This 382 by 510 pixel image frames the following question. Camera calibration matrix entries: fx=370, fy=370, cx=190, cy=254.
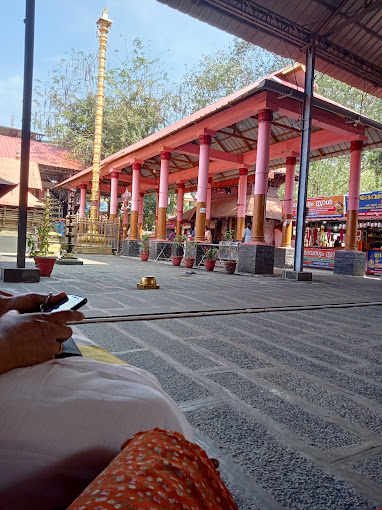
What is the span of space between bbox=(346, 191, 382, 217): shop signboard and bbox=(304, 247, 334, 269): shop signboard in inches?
74.9

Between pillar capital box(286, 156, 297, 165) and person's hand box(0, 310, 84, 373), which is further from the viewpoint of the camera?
pillar capital box(286, 156, 297, 165)

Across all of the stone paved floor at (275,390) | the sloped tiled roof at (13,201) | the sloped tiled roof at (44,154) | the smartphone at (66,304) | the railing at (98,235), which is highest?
the sloped tiled roof at (44,154)

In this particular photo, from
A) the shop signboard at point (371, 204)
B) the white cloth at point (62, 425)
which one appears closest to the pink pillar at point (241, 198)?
the shop signboard at point (371, 204)

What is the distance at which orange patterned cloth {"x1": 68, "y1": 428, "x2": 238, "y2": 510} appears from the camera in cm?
58

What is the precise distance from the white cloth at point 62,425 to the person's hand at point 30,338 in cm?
4

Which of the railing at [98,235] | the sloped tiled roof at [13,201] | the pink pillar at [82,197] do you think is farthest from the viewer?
the pink pillar at [82,197]

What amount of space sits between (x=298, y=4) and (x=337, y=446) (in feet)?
28.6

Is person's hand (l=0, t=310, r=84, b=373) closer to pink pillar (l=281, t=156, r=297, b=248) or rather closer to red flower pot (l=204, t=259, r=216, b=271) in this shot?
A: red flower pot (l=204, t=259, r=216, b=271)

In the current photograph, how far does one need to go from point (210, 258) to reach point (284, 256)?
3.91 m

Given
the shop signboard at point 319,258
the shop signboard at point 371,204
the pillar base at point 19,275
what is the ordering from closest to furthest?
1. the pillar base at point 19,275
2. the shop signboard at point 371,204
3. the shop signboard at point 319,258

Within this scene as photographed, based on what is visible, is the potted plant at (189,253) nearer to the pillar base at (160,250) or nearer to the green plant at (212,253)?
the green plant at (212,253)

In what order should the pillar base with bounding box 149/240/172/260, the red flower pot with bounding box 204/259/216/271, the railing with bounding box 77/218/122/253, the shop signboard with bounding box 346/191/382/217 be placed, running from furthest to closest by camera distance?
the railing with bounding box 77/218/122/253
the pillar base with bounding box 149/240/172/260
the shop signboard with bounding box 346/191/382/217
the red flower pot with bounding box 204/259/216/271

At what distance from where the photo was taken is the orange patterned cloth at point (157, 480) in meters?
0.58

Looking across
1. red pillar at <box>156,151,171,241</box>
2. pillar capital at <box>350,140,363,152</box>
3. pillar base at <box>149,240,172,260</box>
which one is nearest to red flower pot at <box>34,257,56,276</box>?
red pillar at <box>156,151,171,241</box>
